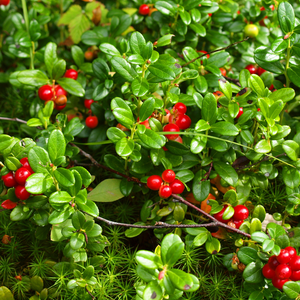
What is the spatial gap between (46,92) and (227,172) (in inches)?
55.2

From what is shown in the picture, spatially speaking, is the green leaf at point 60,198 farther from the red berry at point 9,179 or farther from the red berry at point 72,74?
the red berry at point 72,74

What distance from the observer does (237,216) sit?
192 centimetres

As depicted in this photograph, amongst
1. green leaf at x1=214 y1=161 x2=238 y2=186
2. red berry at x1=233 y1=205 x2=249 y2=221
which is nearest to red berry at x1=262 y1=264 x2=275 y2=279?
red berry at x1=233 y1=205 x2=249 y2=221

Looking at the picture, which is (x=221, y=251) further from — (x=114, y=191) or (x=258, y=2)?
(x=258, y=2)

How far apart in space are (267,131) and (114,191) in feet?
3.46

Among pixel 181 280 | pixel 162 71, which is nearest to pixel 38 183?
pixel 181 280

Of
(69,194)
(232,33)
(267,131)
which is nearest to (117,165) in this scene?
(69,194)

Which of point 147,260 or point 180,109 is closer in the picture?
point 147,260

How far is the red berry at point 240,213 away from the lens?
6.23 ft

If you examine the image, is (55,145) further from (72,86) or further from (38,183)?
(72,86)

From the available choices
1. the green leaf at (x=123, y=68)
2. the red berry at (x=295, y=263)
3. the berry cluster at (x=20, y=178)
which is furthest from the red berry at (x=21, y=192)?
the red berry at (x=295, y=263)

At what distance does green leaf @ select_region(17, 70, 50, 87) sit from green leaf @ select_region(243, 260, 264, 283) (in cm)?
187

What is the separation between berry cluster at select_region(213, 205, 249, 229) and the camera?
1.90 m

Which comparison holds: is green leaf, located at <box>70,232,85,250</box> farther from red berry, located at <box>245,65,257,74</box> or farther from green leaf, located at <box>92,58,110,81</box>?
red berry, located at <box>245,65,257,74</box>
